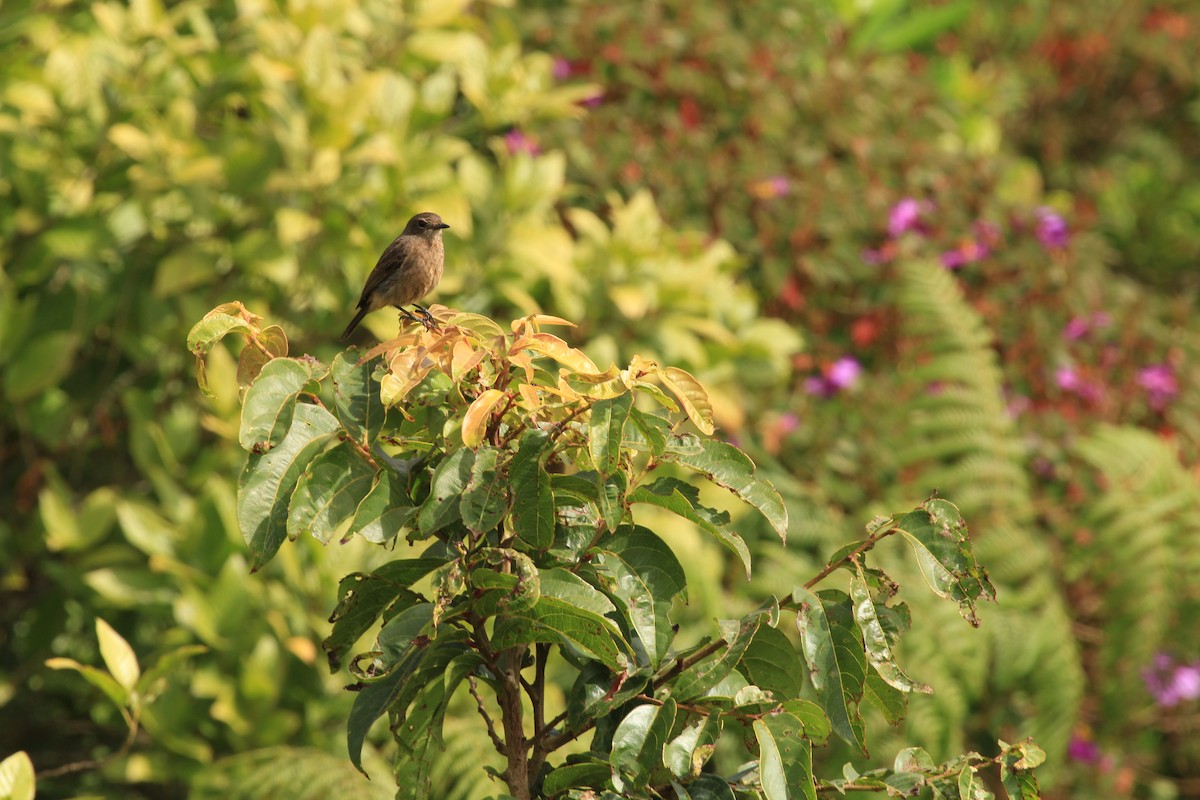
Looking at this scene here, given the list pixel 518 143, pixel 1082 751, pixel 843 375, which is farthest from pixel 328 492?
pixel 1082 751

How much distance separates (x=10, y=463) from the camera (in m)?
4.24

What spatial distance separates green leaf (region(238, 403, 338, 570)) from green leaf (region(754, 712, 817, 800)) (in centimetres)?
64

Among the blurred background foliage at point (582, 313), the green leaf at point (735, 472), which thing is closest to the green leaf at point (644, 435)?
the green leaf at point (735, 472)

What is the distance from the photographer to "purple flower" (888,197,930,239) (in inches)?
216

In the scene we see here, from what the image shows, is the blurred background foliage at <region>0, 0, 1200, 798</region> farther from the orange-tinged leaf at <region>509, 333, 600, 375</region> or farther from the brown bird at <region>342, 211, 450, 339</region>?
the orange-tinged leaf at <region>509, 333, 600, 375</region>

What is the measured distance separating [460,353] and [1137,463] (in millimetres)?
3980

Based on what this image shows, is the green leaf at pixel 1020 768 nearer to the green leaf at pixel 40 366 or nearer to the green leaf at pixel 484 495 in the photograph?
the green leaf at pixel 484 495

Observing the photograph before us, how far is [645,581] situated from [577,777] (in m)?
0.27

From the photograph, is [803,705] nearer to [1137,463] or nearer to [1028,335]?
[1137,463]

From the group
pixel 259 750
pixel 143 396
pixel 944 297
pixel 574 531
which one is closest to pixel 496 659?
pixel 574 531

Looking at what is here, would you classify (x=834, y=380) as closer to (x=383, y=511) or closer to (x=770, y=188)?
(x=770, y=188)

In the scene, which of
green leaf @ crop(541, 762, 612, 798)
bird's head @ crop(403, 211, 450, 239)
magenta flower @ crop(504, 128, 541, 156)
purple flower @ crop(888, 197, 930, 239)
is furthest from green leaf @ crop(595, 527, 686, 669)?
purple flower @ crop(888, 197, 930, 239)

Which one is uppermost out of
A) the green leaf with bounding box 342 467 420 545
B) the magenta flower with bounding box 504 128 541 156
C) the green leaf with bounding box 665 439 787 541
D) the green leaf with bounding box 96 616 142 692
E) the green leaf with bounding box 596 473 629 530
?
the magenta flower with bounding box 504 128 541 156

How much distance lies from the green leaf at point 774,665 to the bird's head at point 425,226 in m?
1.85
